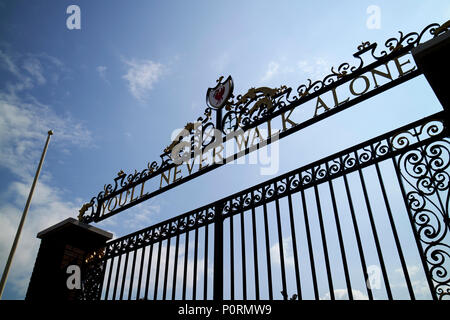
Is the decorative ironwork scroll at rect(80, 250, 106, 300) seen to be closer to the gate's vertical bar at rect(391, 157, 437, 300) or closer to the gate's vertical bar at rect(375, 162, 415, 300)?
the gate's vertical bar at rect(375, 162, 415, 300)

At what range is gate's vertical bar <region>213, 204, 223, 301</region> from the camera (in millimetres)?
4210

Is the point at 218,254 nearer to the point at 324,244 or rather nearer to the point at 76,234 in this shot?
the point at 324,244

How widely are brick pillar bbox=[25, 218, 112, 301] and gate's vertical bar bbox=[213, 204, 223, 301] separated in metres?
2.79

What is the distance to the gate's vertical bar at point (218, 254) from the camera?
421cm

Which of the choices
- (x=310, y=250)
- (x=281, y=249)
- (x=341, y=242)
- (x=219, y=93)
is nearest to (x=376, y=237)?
(x=341, y=242)

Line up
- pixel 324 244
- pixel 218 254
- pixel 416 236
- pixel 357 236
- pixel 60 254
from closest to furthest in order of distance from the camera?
pixel 416 236
pixel 357 236
pixel 324 244
pixel 218 254
pixel 60 254

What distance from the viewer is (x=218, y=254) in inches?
175

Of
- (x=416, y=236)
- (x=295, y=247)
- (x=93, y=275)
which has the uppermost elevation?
(x=93, y=275)

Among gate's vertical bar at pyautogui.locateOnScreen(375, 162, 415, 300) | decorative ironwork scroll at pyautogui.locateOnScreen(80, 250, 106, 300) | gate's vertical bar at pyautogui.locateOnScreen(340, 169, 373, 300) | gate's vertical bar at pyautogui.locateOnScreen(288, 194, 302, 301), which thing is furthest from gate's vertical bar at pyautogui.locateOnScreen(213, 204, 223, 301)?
decorative ironwork scroll at pyautogui.locateOnScreen(80, 250, 106, 300)

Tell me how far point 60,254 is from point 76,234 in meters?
0.42
